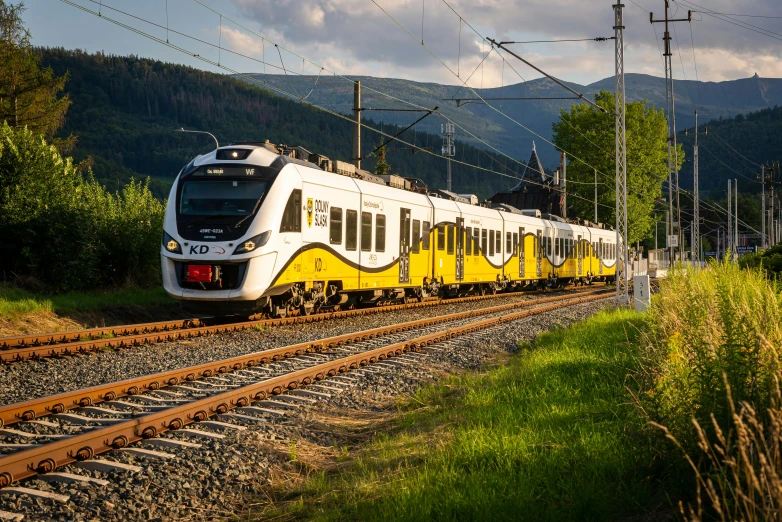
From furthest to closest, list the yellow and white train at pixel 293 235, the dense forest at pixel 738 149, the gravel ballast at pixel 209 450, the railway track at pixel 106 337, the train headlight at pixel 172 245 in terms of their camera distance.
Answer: the dense forest at pixel 738 149, the train headlight at pixel 172 245, the yellow and white train at pixel 293 235, the railway track at pixel 106 337, the gravel ballast at pixel 209 450

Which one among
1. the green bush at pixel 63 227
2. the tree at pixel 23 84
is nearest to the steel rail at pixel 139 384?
the green bush at pixel 63 227

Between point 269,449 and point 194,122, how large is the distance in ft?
532

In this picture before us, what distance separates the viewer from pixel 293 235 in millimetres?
15852

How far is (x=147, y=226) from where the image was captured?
69.4 feet

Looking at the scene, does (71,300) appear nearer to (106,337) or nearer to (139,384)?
(106,337)

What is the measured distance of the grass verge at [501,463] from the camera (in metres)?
4.67

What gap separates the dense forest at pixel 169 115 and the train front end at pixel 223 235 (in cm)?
12904

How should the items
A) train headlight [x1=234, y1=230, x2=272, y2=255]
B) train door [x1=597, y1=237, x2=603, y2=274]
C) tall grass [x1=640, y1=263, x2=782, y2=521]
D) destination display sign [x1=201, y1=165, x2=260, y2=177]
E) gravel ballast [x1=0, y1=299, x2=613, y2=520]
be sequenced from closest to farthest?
tall grass [x1=640, y1=263, x2=782, y2=521]
gravel ballast [x1=0, y1=299, x2=613, y2=520]
train headlight [x1=234, y1=230, x2=272, y2=255]
destination display sign [x1=201, y1=165, x2=260, y2=177]
train door [x1=597, y1=237, x2=603, y2=274]

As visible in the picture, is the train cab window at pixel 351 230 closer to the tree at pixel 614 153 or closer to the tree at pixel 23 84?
the tree at pixel 23 84

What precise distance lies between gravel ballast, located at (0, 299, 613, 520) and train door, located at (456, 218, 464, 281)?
12925mm

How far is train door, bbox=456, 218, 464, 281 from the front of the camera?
2655cm

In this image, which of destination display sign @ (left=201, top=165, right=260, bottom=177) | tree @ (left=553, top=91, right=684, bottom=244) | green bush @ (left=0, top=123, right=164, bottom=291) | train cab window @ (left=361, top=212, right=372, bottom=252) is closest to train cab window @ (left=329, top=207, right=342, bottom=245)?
train cab window @ (left=361, top=212, right=372, bottom=252)

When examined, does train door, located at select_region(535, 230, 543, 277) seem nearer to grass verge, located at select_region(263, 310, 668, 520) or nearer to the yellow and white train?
the yellow and white train

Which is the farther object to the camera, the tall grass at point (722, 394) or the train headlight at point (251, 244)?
the train headlight at point (251, 244)
